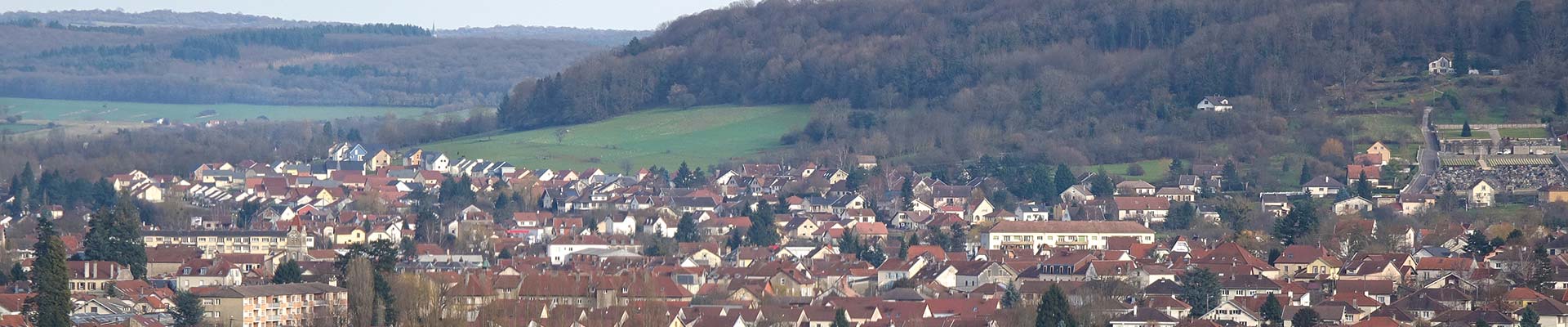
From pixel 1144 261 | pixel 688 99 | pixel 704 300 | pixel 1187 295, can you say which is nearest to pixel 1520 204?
pixel 1144 261

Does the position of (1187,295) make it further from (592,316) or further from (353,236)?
(353,236)

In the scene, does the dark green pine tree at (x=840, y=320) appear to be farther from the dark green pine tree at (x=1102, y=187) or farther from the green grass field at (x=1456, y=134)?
the green grass field at (x=1456, y=134)

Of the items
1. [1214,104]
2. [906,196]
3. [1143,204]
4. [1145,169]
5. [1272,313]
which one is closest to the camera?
[1272,313]

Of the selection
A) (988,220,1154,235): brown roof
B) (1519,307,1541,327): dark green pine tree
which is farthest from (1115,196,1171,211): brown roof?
(1519,307,1541,327): dark green pine tree

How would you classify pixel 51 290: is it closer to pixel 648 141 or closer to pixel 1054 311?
pixel 1054 311

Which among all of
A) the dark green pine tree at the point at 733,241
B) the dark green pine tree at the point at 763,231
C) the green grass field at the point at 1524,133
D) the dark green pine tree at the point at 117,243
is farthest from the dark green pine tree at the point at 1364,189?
the dark green pine tree at the point at 117,243

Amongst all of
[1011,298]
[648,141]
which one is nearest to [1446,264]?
[1011,298]
